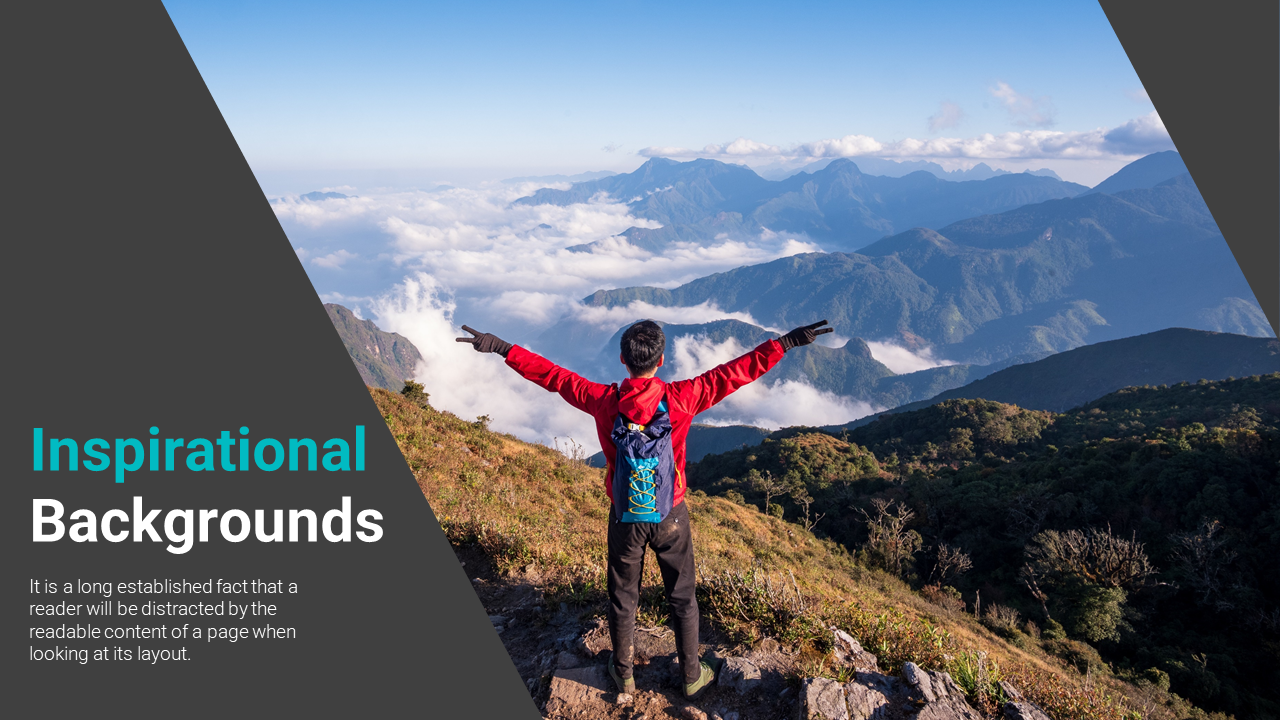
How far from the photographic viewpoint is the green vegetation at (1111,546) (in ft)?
53.1

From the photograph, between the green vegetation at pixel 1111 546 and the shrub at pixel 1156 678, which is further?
the green vegetation at pixel 1111 546

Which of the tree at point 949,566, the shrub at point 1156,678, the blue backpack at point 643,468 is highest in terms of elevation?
the blue backpack at point 643,468

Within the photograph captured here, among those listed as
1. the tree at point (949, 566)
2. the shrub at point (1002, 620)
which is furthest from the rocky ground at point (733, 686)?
the tree at point (949, 566)

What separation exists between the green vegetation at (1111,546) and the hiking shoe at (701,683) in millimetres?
11560

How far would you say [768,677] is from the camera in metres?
4.23

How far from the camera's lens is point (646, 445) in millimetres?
3521

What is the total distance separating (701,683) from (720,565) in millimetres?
3579

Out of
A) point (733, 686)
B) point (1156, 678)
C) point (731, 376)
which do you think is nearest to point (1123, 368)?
point (1156, 678)

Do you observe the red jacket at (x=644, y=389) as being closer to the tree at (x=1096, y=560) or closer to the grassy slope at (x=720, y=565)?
Answer: the grassy slope at (x=720, y=565)

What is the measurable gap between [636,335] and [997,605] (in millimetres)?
21986

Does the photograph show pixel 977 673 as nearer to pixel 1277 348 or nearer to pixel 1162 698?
pixel 1162 698

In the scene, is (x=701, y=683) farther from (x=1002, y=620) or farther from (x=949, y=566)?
(x=949, y=566)

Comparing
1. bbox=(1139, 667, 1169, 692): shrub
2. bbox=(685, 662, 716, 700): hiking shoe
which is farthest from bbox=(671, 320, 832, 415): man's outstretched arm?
bbox=(1139, 667, 1169, 692): shrub

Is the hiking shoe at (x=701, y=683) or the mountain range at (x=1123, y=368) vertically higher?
the mountain range at (x=1123, y=368)
